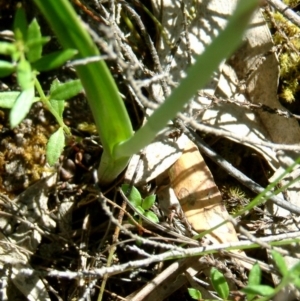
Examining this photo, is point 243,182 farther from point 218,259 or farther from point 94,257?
point 94,257

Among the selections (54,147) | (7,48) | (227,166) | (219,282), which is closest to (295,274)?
(219,282)

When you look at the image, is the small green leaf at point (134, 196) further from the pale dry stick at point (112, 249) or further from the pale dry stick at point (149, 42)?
the pale dry stick at point (149, 42)

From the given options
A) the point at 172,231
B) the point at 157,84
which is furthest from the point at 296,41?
the point at 172,231

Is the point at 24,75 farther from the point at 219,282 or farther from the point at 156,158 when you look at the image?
the point at 219,282

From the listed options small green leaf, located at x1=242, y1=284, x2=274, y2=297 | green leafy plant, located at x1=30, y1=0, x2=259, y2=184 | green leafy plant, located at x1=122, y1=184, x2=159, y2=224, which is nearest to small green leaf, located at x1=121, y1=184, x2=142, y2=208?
green leafy plant, located at x1=122, y1=184, x2=159, y2=224

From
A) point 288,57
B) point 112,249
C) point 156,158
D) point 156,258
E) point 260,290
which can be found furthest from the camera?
point 288,57

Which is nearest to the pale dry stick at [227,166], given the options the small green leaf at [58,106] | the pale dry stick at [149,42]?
the pale dry stick at [149,42]
